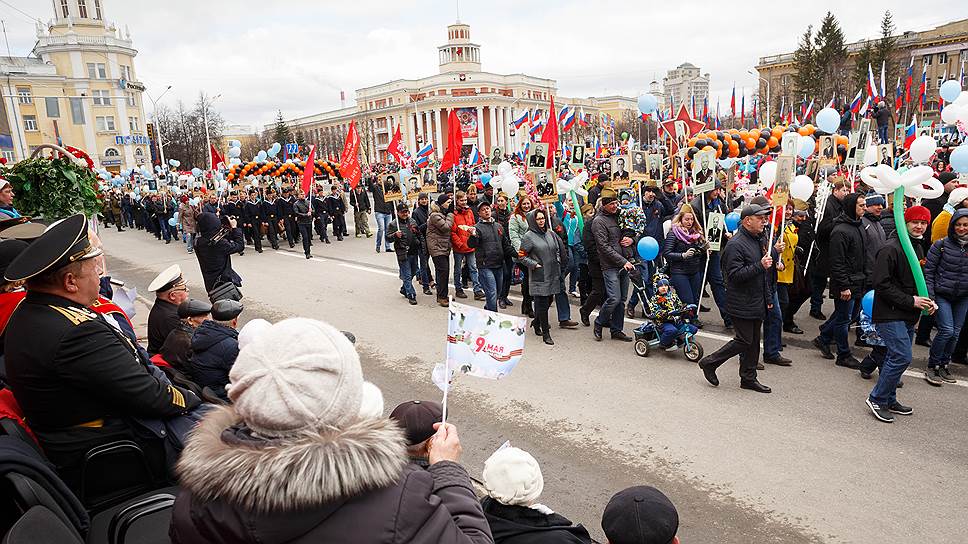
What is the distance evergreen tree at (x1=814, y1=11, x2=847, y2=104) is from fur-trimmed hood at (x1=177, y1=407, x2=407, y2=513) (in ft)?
169

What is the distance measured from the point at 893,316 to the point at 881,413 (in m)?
0.85

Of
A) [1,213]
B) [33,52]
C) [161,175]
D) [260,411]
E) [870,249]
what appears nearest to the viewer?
[260,411]

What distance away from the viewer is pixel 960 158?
25.0 ft

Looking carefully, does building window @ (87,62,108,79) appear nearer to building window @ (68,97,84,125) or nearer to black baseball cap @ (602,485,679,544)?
building window @ (68,97,84,125)

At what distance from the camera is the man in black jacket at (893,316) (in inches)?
199

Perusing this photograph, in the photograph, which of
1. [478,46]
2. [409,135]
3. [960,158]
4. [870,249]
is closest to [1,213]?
[870,249]

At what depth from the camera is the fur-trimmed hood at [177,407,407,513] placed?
4.38ft

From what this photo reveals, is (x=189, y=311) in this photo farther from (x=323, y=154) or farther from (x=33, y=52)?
(x=323, y=154)

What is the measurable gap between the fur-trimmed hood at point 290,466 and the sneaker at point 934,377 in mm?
6310

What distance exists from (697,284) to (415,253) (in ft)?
15.8

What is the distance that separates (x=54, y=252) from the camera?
104 inches

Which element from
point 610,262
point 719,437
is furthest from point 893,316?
point 610,262

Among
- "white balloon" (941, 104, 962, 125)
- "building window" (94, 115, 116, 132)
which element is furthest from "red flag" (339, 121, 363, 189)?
"building window" (94, 115, 116, 132)

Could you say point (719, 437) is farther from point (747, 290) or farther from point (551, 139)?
point (551, 139)
